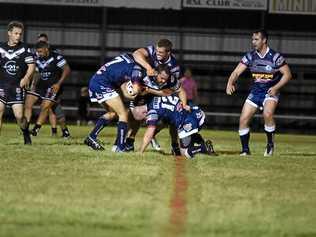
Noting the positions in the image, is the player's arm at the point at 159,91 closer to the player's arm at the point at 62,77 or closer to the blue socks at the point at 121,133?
the blue socks at the point at 121,133

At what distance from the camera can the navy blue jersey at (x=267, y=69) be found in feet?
45.3

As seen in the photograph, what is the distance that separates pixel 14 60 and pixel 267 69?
405 cm

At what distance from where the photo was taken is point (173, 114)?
13.0m

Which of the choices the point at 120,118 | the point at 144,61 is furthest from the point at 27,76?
the point at 144,61

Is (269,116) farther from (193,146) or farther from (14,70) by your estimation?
(14,70)

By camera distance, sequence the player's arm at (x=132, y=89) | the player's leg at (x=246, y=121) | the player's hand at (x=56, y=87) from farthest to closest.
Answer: the player's hand at (x=56, y=87), the player's leg at (x=246, y=121), the player's arm at (x=132, y=89)

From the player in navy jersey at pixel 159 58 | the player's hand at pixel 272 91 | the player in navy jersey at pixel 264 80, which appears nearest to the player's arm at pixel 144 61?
the player in navy jersey at pixel 159 58

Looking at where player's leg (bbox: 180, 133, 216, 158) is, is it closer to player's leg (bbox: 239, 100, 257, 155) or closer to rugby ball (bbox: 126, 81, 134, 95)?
player's leg (bbox: 239, 100, 257, 155)

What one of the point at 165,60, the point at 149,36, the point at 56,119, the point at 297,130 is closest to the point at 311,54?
the point at 297,130

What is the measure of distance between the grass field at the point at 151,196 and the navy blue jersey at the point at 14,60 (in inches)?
88.5

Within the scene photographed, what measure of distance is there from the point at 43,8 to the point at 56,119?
40.9 feet

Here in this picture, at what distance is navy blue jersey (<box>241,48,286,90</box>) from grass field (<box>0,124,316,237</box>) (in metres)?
2.21

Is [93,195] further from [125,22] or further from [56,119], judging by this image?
[125,22]

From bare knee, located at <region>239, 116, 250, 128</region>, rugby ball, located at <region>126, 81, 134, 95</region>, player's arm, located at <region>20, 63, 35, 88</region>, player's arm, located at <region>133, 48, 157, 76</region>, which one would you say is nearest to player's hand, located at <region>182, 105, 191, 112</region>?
player's arm, located at <region>133, 48, 157, 76</region>
